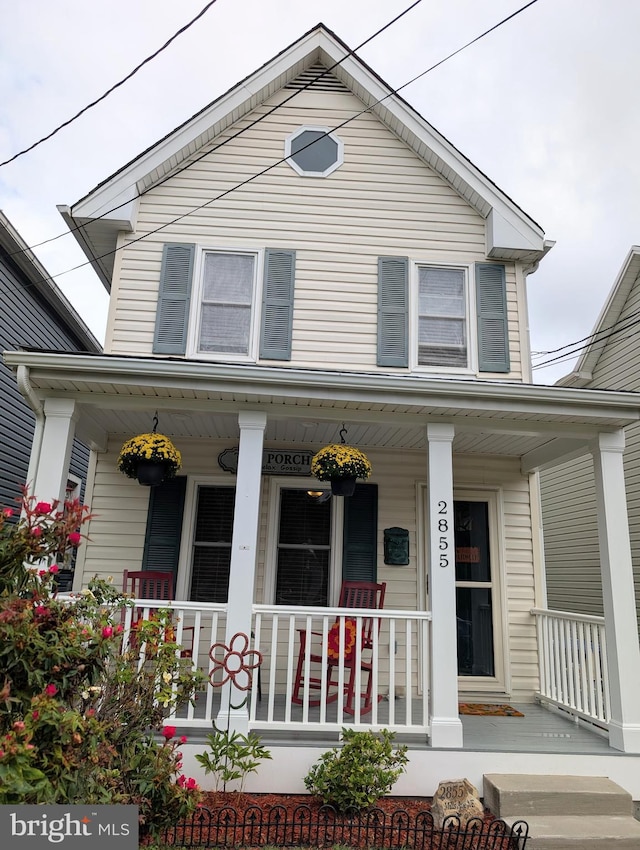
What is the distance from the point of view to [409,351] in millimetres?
6719

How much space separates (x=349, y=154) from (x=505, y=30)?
7.89ft

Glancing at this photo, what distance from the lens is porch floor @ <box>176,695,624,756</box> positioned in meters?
4.54

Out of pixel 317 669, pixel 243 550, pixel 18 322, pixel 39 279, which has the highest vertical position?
pixel 39 279

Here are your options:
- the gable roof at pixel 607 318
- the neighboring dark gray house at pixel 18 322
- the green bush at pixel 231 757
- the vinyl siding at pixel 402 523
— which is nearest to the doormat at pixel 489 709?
the vinyl siding at pixel 402 523

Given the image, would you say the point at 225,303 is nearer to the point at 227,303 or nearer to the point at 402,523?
the point at 227,303

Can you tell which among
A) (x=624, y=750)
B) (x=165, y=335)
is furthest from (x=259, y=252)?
(x=624, y=750)

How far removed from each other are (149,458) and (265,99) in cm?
490

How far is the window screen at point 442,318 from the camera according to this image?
267 inches

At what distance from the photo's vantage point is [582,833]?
3.77 metres

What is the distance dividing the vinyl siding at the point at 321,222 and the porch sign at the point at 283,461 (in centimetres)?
104

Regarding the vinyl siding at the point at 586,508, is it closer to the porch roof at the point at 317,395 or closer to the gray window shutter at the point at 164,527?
the porch roof at the point at 317,395

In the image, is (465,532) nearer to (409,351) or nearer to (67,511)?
(409,351)

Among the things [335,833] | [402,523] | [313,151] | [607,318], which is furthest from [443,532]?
[607,318]

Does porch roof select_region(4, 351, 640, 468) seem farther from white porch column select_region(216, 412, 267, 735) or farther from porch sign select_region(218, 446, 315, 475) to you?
porch sign select_region(218, 446, 315, 475)
